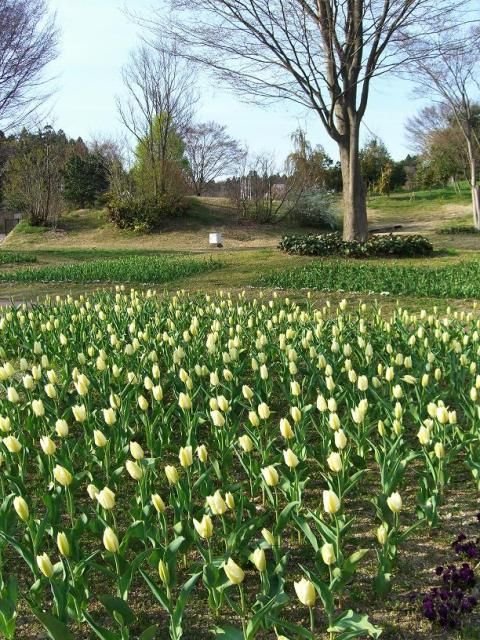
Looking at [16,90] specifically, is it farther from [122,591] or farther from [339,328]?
[122,591]

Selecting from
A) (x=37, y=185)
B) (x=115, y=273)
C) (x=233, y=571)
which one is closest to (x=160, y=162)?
(x=37, y=185)

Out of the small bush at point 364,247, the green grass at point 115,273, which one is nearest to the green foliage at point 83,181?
the small bush at point 364,247

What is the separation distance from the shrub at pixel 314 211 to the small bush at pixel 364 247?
48.9 feet

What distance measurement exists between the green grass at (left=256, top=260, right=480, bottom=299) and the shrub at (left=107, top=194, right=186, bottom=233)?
58.4 ft

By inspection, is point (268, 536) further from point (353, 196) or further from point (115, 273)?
point (353, 196)

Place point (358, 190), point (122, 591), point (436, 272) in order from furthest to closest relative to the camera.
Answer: point (358, 190)
point (436, 272)
point (122, 591)

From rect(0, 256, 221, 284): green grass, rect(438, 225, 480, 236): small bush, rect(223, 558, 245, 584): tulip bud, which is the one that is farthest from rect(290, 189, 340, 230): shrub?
rect(223, 558, 245, 584): tulip bud

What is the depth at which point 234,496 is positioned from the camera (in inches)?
102

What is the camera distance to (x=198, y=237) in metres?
27.0

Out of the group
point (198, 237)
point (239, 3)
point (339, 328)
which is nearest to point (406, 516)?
point (339, 328)

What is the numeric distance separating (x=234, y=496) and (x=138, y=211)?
26.8 meters

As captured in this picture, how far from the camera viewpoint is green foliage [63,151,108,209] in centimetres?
3441

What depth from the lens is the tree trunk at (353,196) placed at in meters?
15.8

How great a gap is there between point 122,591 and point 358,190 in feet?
49.3
